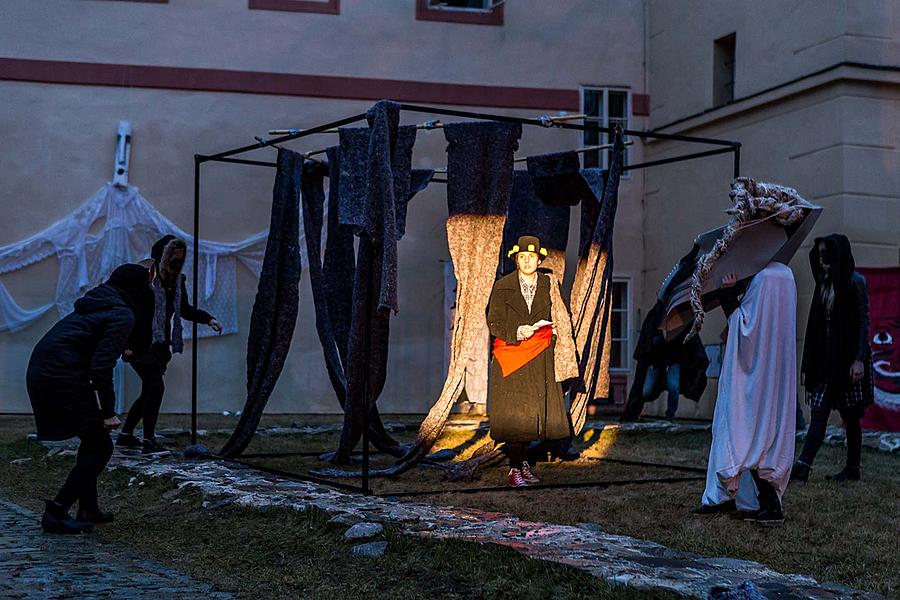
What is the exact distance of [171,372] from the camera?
16844 mm

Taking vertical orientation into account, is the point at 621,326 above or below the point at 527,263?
below

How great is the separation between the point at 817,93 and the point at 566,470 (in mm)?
6957

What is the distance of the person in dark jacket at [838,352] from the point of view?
9500 millimetres

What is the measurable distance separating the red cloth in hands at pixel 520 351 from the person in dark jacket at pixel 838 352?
2.00m

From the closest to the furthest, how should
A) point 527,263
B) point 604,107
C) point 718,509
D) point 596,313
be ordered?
point 718,509, point 527,263, point 596,313, point 604,107

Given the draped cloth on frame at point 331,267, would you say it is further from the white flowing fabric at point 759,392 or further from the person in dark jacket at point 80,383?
the white flowing fabric at point 759,392

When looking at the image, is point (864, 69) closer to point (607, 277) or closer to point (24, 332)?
point (607, 277)

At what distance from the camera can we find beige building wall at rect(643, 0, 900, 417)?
1476 centimetres

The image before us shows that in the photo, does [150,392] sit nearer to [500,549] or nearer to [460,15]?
[500,549]

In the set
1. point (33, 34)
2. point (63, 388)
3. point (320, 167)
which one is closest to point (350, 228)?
point (320, 167)

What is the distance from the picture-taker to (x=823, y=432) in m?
9.48

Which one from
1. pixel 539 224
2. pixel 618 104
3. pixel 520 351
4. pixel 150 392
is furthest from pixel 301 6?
pixel 520 351

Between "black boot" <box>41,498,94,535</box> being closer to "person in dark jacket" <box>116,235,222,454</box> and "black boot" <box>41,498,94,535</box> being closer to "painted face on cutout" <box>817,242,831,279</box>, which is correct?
"person in dark jacket" <box>116,235,222,454</box>

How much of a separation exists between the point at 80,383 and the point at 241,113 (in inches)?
420
